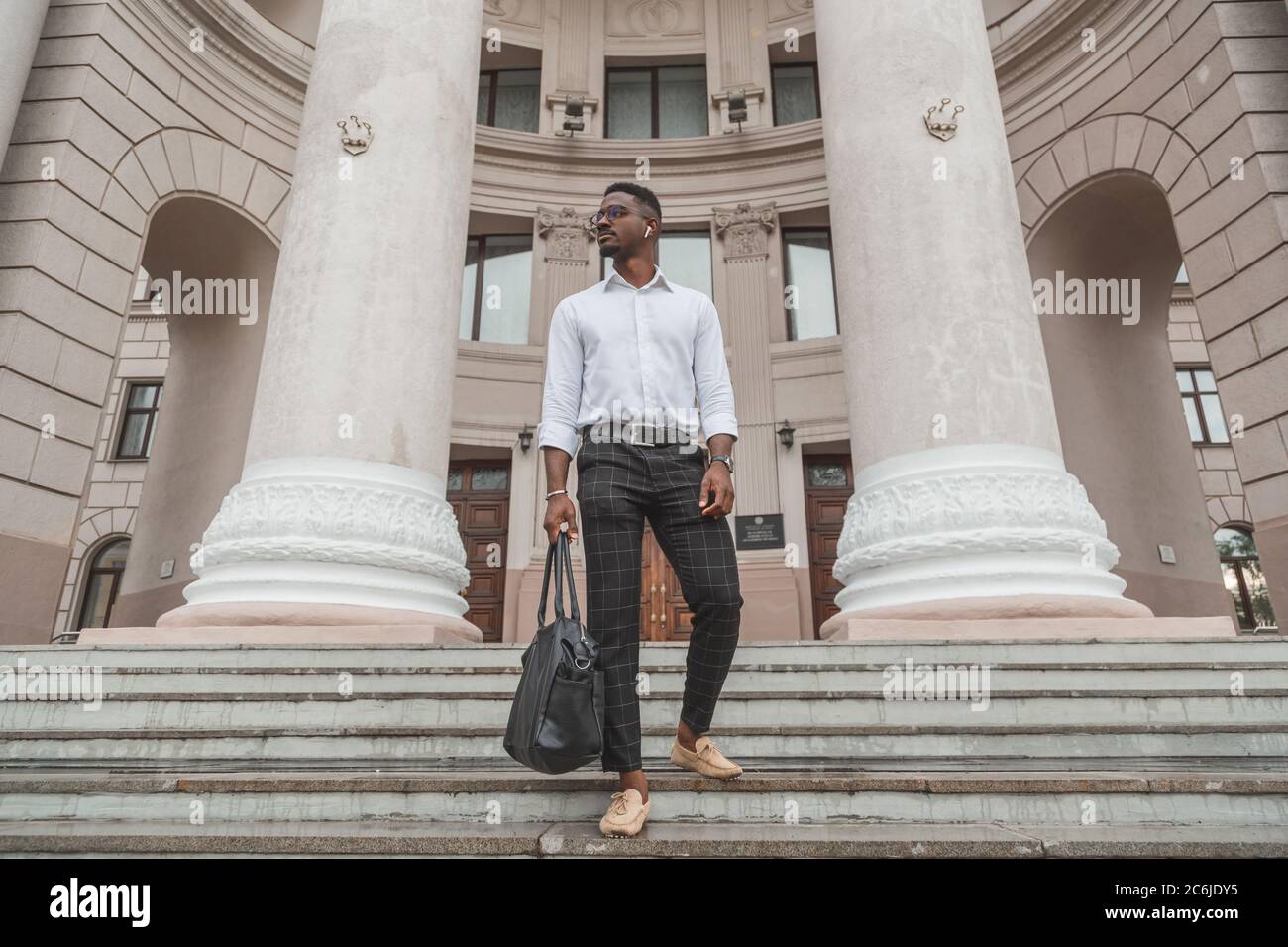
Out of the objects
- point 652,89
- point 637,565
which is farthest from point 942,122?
point 652,89

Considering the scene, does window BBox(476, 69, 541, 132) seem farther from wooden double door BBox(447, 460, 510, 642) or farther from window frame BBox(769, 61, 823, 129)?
wooden double door BBox(447, 460, 510, 642)

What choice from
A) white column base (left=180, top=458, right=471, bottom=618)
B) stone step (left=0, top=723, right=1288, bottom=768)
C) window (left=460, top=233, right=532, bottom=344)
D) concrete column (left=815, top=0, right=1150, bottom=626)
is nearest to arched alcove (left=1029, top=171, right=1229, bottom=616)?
concrete column (left=815, top=0, right=1150, bottom=626)

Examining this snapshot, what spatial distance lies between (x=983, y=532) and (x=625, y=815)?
12.5 ft

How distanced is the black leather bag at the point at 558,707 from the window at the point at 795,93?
1651 centimetres

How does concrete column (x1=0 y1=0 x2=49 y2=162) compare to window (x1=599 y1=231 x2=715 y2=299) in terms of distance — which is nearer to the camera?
concrete column (x1=0 y1=0 x2=49 y2=162)

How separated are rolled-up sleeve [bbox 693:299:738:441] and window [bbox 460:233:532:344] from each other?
41.5 ft

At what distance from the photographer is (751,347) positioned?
49.4ft

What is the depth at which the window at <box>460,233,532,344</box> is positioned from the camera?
51.5 ft

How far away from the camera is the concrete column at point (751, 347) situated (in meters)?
14.3

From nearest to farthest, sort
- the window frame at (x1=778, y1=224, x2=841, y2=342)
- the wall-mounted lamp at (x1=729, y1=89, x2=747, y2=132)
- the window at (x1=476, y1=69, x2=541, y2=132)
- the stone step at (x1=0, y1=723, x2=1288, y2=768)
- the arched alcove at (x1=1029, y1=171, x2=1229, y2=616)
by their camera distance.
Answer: the stone step at (x1=0, y1=723, x2=1288, y2=768) → the arched alcove at (x1=1029, y1=171, x2=1229, y2=616) → the window frame at (x1=778, y1=224, x2=841, y2=342) → the wall-mounted lamp at (x1=729, y1=89, x2=747, y2=132) → the window at (x1=476, y1=69, x2=541, y2=132)

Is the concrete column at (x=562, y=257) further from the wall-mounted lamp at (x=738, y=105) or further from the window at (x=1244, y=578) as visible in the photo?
the window at (x=1244, y=578)

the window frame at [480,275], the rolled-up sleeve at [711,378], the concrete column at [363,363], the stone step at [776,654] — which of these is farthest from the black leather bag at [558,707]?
the window frame at [480,275]
